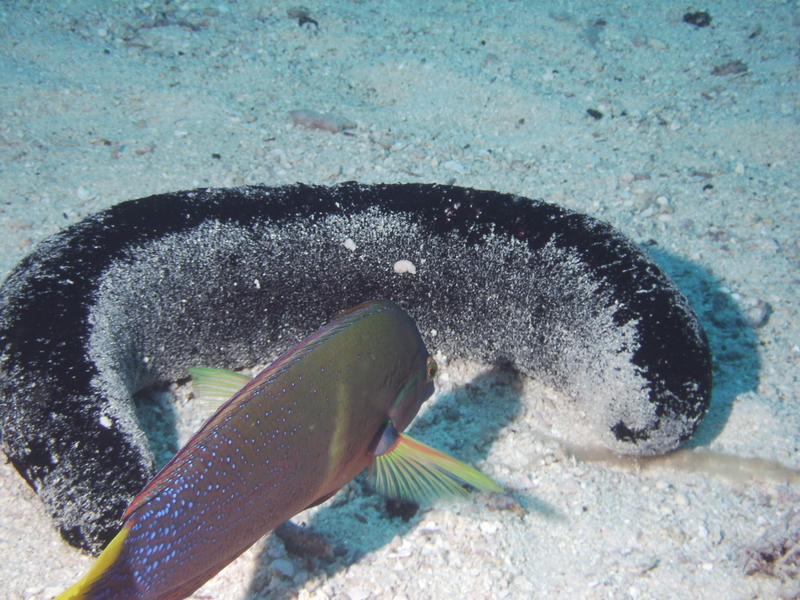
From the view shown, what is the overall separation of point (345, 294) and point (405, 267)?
14.7 inches

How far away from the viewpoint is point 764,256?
3.91 meters

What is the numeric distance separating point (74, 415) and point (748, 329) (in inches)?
146

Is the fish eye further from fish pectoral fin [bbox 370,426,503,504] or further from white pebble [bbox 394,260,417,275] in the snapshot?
white pebble [bbox 394,260,417,275]

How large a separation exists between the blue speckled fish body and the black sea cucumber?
3.79 ft

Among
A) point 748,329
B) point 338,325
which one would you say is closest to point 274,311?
point 338,325

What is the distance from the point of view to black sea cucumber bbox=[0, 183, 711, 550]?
8.49 feet

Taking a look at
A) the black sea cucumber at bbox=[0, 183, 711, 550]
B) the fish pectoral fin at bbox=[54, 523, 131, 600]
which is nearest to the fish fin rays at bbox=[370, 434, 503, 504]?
the fish pectoral fin at bbox=[54, 523, 131, 600]

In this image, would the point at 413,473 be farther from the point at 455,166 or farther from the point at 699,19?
the point at 699,19

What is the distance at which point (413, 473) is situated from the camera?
6.27ft

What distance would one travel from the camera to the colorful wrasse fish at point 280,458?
126cm

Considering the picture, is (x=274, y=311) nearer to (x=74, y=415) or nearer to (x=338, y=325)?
(x=74, y=415)

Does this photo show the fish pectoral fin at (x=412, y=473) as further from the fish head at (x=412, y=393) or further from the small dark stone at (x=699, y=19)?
the small dark stone at (x=699, y=19)

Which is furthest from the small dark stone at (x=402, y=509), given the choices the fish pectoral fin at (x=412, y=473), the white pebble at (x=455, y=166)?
the white pebble at (x=455, y=166)

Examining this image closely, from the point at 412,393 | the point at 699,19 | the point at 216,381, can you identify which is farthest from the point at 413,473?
the point at 699,19
